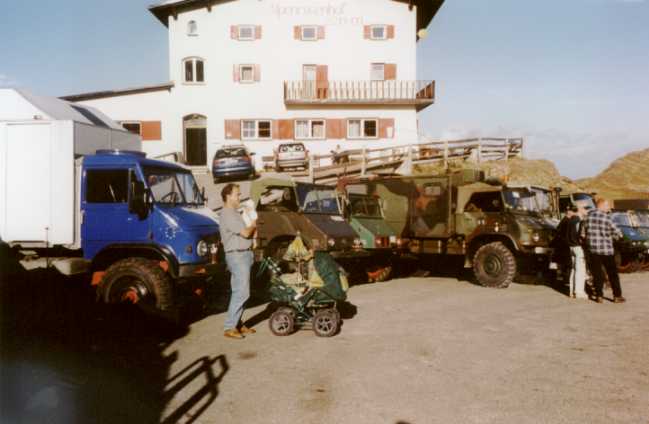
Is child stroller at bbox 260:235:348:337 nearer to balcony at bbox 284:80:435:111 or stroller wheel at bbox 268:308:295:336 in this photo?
stroller wheel at bbox 268:308:295:336

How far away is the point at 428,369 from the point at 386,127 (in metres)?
24.9

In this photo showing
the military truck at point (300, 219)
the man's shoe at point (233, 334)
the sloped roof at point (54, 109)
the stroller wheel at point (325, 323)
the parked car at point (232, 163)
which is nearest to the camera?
the man's shoe at point (233, 334)

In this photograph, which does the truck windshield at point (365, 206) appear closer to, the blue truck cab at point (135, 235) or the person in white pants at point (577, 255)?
the person in white pants at point (577, 255)

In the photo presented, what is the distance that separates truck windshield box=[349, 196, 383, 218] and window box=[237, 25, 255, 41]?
19577 millimetres

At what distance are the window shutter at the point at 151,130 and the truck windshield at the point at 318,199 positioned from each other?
1948cm

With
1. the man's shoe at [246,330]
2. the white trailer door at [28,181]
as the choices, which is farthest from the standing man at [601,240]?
the white trailer door at [28,181]

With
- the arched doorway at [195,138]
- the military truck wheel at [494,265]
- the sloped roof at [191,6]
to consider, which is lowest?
→ the military truck wheel at [494,265]

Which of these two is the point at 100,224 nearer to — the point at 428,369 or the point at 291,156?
the point at 428,369

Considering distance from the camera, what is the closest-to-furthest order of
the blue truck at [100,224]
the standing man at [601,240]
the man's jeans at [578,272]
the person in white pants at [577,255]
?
1. the blue truck at [100,224]
2. the standing man at [601,240]
3. the person in white pants at [577,255]
4. the man's jeans at [578,272]

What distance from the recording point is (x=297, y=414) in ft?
14.2

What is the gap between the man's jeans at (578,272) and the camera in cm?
994

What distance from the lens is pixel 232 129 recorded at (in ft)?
94.6

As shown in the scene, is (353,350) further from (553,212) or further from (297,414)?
(553,212)

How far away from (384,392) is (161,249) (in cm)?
391
